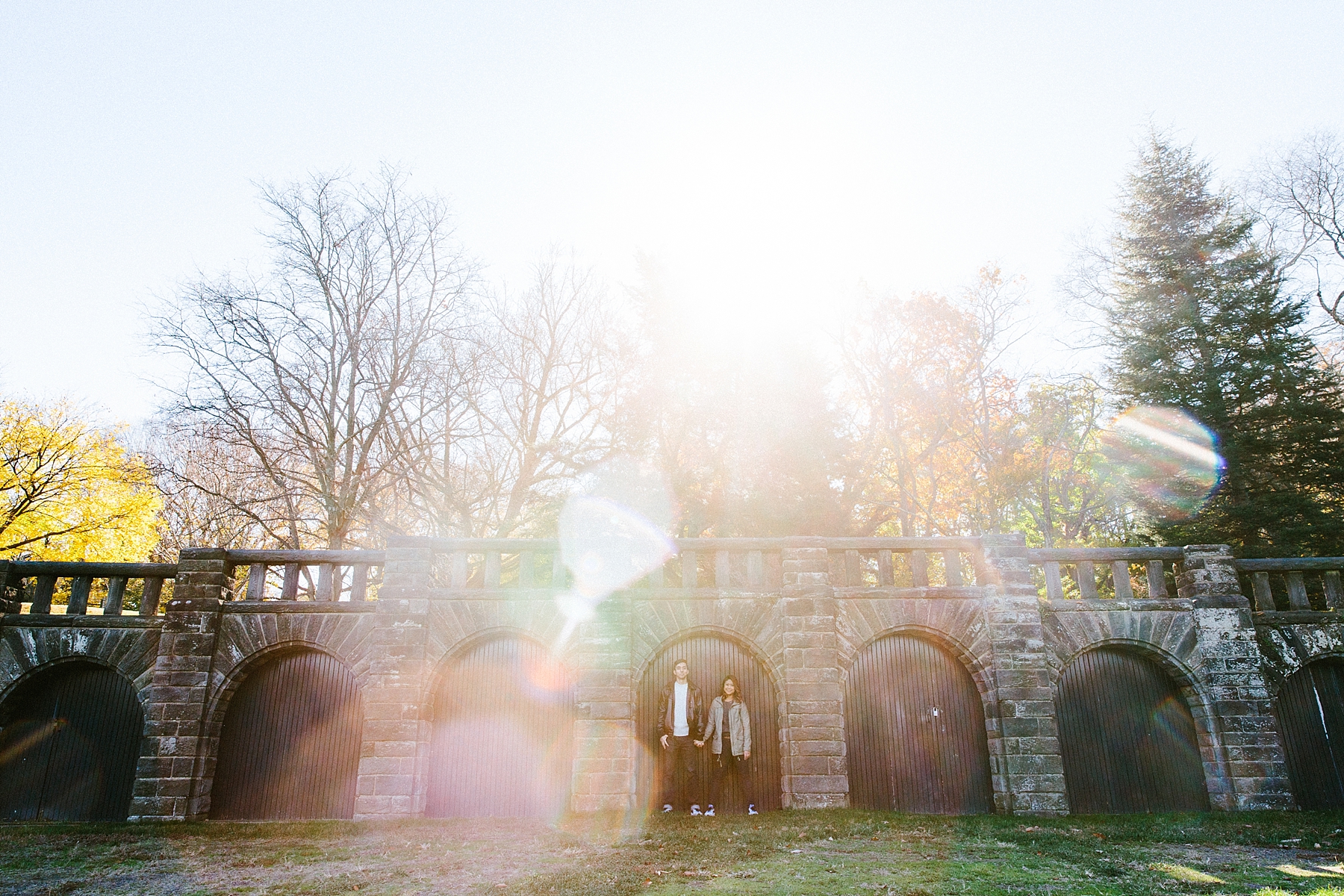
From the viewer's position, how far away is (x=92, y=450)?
21.3 meters

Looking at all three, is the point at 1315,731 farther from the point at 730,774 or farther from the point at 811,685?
the point at 730,774

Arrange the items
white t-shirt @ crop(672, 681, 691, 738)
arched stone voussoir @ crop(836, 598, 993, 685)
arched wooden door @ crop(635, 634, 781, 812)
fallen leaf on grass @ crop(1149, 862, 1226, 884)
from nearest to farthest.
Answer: fallen leaf on grass @ crop(1149, 862, 1226, 884) < white t-shirt @ crop(672, 681, 691, 738) < arched wooden door @ crop(635, 634, 781, 812) < arched stone voussoir @ crop(836, 598, 993, 685)

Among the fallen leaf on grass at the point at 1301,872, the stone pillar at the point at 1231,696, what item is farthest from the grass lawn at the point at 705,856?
the stone pillar at the point at 1231,696

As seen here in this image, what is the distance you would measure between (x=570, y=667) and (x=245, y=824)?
206 inches

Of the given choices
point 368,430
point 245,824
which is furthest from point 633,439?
point 245,824

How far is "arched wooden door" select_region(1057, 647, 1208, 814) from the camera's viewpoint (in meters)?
12.6

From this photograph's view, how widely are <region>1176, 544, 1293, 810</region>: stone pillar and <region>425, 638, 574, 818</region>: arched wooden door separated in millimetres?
10486

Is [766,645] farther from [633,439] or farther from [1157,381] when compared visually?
[1157,381]

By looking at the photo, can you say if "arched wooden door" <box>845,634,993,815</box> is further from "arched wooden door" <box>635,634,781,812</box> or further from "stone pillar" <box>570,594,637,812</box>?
"stone pillar" <box>570,594,637,812</box>

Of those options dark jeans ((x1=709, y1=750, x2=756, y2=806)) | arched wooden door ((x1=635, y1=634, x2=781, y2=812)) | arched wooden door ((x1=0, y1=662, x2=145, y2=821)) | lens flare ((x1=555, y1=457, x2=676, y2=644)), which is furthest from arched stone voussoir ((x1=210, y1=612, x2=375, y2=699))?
lens flare ((x1=555, y1=457, x2=676, y2=644))

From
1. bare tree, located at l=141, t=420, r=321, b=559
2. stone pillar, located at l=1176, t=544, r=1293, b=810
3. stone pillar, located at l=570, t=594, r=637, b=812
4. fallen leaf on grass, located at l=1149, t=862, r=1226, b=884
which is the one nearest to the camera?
fallen leaf on grass, located at l=1149, t=862, r=1226, b=884

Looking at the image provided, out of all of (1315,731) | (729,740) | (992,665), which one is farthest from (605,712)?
A: (1315,731)

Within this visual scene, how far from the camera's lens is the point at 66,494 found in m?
20.7

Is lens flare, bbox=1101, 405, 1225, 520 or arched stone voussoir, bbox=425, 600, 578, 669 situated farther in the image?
lens flare, bbox=1101, 405, 1225, 520
